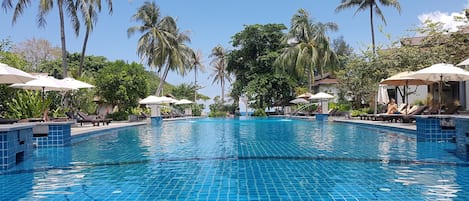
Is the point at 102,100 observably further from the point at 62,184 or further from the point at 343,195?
the point at 343,195

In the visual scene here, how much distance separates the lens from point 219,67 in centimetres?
4906

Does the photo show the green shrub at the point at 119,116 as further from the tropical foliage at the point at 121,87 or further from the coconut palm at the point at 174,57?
the coconut palm at the point at 174,57

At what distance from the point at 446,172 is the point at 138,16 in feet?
95.0

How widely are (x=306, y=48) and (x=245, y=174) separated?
25.3m

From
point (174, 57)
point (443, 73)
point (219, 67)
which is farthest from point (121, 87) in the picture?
point (219, 67)

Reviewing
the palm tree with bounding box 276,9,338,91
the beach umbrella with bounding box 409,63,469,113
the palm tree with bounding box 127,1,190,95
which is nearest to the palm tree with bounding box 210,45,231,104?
the palm tree with bounding box 127,1,190,95

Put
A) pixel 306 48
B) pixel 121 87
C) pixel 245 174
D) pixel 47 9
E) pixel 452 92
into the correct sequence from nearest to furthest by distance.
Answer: pixel 245 174 < pixel 47 9 < pixel 452 92 < pixel 121 87 < pixel 306 48

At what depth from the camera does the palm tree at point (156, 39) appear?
100 feet

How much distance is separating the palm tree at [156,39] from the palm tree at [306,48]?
9.03 m

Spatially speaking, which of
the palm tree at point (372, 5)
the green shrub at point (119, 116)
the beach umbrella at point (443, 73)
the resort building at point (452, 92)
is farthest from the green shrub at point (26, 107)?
the palm tree at point (372, 5)

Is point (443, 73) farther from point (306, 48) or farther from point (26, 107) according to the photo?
point (306, 48)

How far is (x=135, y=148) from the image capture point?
9.30m

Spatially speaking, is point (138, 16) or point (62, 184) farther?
point (138, 16)

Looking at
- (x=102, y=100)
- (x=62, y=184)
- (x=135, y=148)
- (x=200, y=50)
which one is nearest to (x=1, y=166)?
(x=62, y=184)
